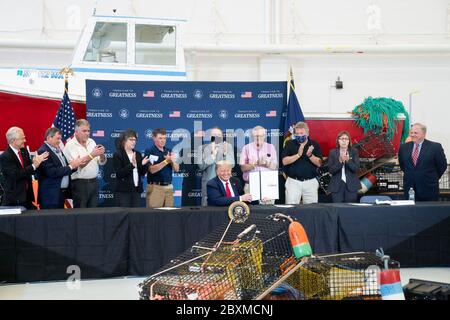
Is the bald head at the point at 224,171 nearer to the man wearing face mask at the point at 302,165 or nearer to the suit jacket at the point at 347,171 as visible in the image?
the man wearing face mask at the point at 302,165

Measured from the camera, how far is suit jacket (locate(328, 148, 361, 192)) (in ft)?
25.4

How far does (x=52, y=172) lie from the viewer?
23.3ft

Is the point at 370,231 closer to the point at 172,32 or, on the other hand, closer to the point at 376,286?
the point at 376,286

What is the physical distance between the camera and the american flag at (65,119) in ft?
29.5

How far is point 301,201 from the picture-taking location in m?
8.54

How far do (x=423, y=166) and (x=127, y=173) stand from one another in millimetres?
3712

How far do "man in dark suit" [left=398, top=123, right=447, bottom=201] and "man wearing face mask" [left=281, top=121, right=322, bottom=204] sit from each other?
1174 millimetres

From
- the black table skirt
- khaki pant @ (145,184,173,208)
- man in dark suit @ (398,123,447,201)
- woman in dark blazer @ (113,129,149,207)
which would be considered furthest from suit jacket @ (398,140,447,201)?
woman in dark blazer @ (113,129,149,207)

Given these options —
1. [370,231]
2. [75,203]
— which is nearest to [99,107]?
[75,203]

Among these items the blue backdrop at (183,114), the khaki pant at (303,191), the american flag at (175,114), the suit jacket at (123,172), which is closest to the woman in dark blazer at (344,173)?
the khaki pant at (303,191)

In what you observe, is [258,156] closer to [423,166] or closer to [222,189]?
[222,189]

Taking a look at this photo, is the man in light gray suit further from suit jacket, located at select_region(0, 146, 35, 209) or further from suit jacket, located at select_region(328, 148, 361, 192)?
suit jacket, located at select_region(0, 146, 35, 209)

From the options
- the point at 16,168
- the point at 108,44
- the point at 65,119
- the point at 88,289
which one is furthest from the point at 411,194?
the point at 108,44

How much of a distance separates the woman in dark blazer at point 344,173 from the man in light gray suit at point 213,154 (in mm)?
1607
